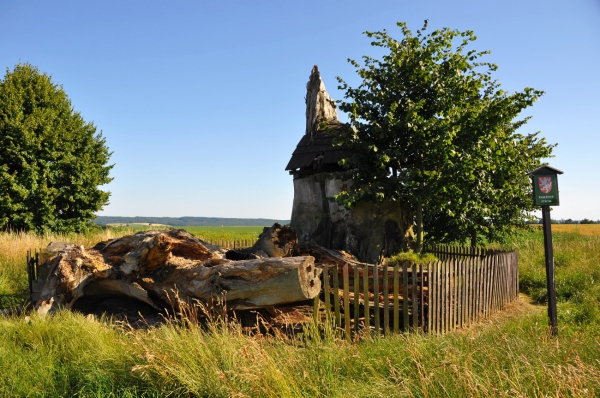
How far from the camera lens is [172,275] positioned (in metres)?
7.83

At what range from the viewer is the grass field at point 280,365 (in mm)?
3881

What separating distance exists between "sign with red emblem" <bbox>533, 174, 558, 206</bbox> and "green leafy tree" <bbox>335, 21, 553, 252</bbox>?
2955mm

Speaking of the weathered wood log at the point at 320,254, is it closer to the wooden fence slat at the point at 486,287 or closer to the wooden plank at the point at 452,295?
the wooden plank at the point at 452,295

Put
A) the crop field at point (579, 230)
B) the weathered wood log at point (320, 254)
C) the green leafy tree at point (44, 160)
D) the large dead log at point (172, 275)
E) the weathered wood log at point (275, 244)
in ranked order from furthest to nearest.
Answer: the crop field at point (579, 230), the green leafy tree at point (44, 160), the weathered wood log at point (320, 254), the weathered wood log at point (275, 244), the large dead log at point (172, 275)

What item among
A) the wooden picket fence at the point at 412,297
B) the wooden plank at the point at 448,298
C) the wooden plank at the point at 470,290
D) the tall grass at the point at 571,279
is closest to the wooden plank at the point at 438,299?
the wooden picket fence at the point at 412,297

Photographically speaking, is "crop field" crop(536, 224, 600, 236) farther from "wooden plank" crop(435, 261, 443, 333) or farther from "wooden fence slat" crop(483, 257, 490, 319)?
"wooden plank" crop(435, 261, 443, 333)

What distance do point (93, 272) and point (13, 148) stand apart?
16.0 metres

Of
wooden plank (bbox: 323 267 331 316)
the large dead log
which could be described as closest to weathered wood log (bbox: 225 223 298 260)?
the large dead log

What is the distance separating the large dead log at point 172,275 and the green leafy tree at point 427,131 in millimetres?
3652

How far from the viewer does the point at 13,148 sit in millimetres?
20562

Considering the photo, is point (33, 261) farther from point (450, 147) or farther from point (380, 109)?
point (450, 147)

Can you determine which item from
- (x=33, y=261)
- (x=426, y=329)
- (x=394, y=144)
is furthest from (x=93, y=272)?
(x=394, y=144)

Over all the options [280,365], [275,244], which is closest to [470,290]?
[275,244]

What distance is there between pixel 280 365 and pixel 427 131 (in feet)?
24.9
